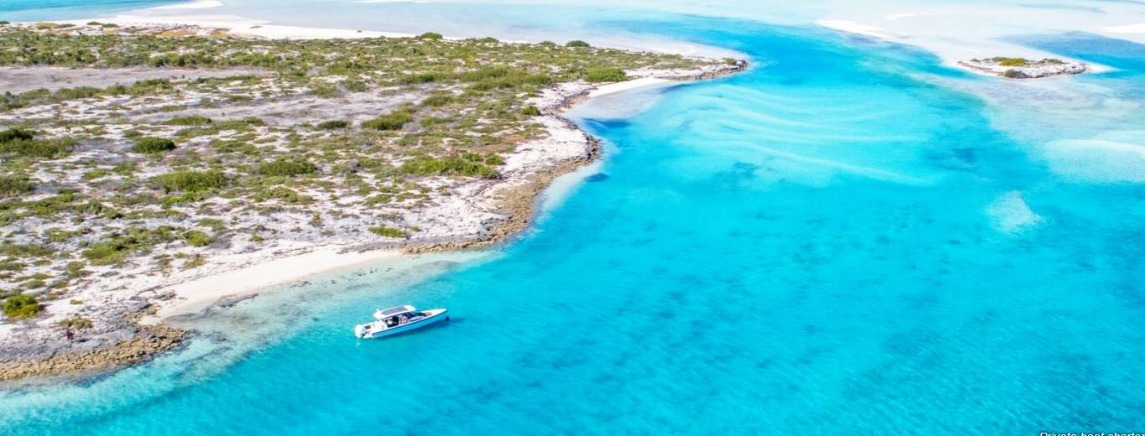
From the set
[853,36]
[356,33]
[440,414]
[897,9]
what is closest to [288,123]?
[440,414]

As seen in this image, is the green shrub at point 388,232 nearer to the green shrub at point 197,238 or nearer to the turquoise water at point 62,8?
the green shrub at point 197,238

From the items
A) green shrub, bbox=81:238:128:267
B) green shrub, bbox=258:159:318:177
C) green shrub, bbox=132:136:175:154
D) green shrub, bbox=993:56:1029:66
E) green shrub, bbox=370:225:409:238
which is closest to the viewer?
green shrub, bbox=81:238:128:267

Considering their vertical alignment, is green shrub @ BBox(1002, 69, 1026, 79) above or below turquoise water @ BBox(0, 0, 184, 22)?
below

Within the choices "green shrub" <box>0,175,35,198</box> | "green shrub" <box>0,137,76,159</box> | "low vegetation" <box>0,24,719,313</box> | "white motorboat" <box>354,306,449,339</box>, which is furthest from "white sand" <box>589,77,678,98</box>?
"white motorboat" <box>354,306,449,339</box>

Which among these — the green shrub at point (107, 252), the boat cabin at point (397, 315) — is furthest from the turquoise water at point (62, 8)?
the boat cabin at point (397, 315)

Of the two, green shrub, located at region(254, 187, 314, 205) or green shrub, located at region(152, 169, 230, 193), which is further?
green shrub, located at region(152, 169, 230, 193)

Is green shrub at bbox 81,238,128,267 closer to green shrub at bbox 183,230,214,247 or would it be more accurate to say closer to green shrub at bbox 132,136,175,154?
green shrub at bbox 183,230,214,247
